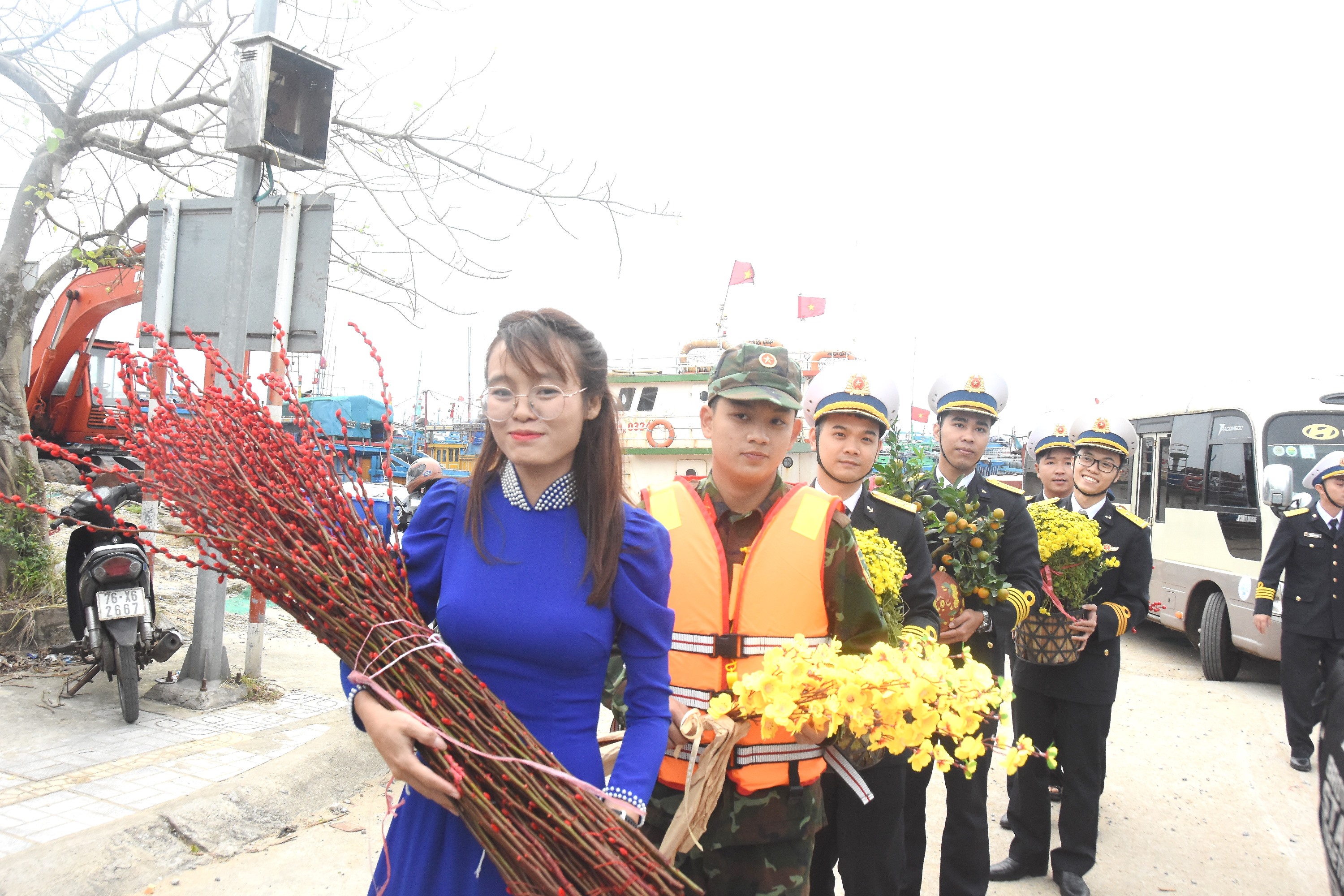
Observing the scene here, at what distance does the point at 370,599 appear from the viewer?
5.60 ft

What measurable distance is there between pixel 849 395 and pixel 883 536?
0.58 m

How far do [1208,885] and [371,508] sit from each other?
4.53 metres

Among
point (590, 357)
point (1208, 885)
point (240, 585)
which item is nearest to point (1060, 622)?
point (1208, 885)

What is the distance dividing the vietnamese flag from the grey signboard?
20588 mm

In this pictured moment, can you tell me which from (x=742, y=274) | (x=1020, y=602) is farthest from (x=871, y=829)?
(x=742, y=274)

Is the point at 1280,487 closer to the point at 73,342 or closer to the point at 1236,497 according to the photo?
the point at 1236,497

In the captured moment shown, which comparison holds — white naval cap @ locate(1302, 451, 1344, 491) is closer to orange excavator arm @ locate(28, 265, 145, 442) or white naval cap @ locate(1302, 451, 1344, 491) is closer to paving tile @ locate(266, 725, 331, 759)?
paving tile @ locate(266, 725, 331, 759)

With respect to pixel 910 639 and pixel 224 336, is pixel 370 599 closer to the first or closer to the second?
pixel 910 639

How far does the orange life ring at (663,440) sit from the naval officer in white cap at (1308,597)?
16218 mm

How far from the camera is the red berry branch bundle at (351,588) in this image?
1.58 meters

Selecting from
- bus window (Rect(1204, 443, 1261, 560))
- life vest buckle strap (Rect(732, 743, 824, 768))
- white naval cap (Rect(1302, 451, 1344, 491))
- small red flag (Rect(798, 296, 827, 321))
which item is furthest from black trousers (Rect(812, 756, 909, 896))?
small red flag (Rect(798, 296, 827, 321))

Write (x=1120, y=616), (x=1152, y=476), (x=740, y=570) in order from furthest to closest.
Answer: (x=1152, y=476) < (x=1120, y=616) < (x=740, y=570)

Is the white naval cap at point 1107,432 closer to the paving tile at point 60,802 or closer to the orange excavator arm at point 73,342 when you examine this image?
the paving tile at point 60,802

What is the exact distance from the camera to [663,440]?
22.0 meters
